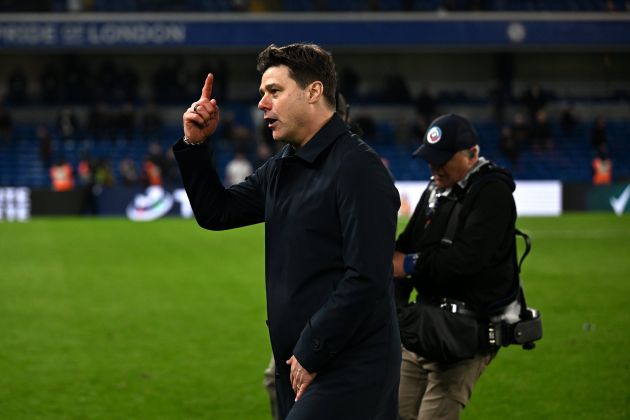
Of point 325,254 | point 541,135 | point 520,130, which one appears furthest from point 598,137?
point 325,254

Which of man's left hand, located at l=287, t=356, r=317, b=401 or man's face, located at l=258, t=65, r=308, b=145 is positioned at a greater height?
man's face, located at l=258, t=65, r=308, b=145

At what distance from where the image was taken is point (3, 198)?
28.0 meters

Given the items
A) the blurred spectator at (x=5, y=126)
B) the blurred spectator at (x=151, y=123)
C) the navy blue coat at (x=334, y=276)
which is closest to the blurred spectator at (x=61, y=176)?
the blurred spectator at (x=5, y=126)

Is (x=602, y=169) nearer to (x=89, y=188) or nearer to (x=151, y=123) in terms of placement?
(x=151, y=123)

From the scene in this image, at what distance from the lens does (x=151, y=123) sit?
35938mm

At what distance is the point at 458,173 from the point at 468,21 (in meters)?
33.3

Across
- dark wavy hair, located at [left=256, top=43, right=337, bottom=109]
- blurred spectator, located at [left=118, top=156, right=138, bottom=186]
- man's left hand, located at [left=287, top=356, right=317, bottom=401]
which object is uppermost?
dark wavy hair, located at [left=256, top=43, right=337, bottom=109]

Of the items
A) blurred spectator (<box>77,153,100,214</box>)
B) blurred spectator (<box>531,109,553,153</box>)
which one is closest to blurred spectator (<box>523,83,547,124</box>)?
blurred spectator (<box>531,109,553,153</box>)

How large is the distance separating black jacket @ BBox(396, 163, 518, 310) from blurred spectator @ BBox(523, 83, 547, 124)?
3346cm

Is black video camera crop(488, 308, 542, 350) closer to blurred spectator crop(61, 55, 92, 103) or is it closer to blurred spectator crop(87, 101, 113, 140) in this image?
blurred spectator crop(87, 101, 113, 140)

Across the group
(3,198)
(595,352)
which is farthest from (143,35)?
(595,352)

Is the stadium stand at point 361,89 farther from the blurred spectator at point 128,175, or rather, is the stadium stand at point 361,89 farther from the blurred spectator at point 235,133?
the blurred spectator at point 128,175

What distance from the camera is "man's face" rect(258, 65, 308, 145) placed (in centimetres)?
383

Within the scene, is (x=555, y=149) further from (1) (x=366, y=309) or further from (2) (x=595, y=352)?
(1) (x=366, y=309)
